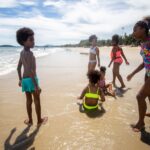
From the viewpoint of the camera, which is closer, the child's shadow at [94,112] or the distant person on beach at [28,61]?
the distant person on beach at [28,61]

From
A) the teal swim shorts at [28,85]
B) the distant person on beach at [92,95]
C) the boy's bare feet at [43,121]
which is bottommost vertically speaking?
the boy's bare feet at [43,121]

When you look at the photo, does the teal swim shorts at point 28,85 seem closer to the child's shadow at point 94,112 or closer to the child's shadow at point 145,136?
the child's shadow at point 94,112

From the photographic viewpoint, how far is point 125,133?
12.6 feet

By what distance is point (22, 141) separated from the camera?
3637mm

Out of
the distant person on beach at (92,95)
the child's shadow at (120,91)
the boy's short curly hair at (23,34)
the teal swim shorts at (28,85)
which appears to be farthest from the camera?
the child's shadow at (120,91)

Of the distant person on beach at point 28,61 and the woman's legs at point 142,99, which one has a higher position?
the distant person on beach at point 28,61

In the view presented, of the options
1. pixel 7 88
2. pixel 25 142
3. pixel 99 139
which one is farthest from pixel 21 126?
pixel 7 88

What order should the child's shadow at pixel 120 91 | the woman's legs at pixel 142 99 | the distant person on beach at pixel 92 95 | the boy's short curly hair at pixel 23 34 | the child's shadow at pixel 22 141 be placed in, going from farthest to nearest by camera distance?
the child's shadow at pixel 120 91, the distant person on beach at pixel 92 95, the boy's short curly hair at pixel 23 34, the woman's legs at pixel 142 99, the child's shadow at pixel 22 141

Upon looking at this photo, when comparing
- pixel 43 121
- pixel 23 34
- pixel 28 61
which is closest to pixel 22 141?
pixel 43 121

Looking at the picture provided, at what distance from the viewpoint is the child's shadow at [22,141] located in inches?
135

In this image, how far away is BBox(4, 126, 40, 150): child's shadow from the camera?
135 inches

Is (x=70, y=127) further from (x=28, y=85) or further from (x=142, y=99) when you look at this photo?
(x=142, y=99)

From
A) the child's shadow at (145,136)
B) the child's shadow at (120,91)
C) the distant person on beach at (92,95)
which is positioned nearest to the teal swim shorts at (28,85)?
the distant person on beach at (92,95)

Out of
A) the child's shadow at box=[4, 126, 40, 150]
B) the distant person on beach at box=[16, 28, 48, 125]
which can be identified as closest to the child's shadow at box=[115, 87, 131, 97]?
the distant person on beach at box=[16, 28, 48, 125]
